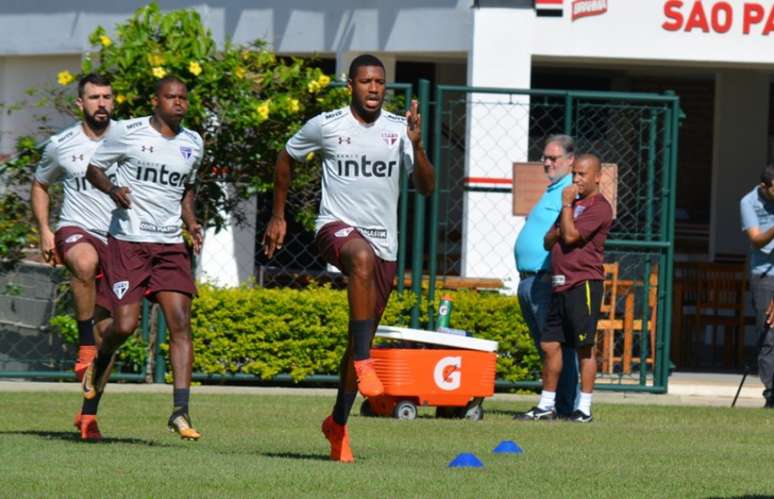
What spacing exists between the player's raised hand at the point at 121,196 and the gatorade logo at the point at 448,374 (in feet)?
11.2

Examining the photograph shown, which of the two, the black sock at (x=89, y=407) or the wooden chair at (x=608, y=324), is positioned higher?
the wooden chair at (x=608, y=324)

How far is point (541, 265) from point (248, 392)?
3167 millimetres

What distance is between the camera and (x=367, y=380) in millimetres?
8828

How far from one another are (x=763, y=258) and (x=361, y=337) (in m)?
6.33

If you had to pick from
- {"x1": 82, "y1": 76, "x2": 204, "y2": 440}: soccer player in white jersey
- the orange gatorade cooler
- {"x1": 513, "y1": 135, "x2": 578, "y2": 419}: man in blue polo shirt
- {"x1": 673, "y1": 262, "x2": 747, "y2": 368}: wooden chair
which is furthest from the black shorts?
{"x1": 673, "y1": 262, "x2": 747, "y2": 368}: wooden chair

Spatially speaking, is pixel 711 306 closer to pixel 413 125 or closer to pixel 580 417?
pixel 580 417

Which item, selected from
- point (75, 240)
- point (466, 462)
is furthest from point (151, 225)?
point (466, 462)

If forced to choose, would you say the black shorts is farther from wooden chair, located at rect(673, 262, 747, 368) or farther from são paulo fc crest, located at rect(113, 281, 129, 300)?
wooden chair, located at rect(673, 262, 747, 368)

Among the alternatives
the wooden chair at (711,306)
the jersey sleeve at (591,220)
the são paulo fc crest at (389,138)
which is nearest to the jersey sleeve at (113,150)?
the são paulo fc crest at (389,138)

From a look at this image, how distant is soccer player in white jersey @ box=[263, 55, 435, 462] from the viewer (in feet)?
29.7

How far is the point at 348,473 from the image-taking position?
8.30 m

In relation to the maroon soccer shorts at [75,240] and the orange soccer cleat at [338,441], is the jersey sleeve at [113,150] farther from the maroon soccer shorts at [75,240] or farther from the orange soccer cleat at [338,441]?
the orange soccer cleat at [338,441]

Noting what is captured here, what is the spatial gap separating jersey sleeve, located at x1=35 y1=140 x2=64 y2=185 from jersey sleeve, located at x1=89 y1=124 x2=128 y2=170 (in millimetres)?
1354

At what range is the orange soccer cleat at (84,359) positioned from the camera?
10.9m
